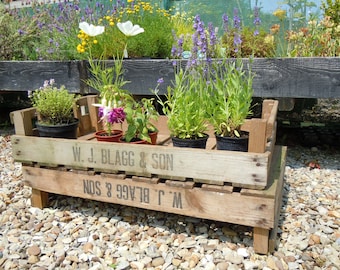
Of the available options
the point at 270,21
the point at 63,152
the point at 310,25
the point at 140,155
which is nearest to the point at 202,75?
the point at 140,155

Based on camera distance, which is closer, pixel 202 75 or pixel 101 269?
pixel 101 269

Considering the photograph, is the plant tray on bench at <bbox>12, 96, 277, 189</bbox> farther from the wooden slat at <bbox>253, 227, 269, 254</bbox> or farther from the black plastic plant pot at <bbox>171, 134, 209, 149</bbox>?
the wooden slat at <bbox>253, 227, 269, 254</bbox>

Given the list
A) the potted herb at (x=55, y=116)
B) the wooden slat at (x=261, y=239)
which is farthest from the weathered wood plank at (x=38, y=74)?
the wooden slat at (x=261, y=239)

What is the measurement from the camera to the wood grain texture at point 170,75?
281 centimetres

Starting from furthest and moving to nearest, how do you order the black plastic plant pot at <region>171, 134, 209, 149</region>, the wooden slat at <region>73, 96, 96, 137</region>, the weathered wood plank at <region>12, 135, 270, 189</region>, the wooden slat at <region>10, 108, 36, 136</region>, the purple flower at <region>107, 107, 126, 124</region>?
the wooden slat at <region>73, 96, 96, 137</region> → the wooden slat at <region>10, 108, 36, 136</region> → the purple flower at <region>107, 107, 126, 124</region> → the black plastic plant pot at <region>171, 134, 209, 149</region> → the weathered wood plank at <region>12, 135, 270, 189</region>

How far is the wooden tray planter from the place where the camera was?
1.81 metres

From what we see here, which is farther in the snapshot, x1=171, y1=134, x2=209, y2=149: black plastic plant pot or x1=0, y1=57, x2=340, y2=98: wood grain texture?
x1=0, y1=57, x2=340, y2=98: wood grain texture

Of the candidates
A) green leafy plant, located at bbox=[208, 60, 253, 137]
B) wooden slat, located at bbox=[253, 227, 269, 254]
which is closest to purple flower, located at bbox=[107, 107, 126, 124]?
green leafy plant, located at bbox=[208, 60, 253, 137]

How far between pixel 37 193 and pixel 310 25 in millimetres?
2978

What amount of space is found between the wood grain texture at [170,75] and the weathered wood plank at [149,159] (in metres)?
1.22

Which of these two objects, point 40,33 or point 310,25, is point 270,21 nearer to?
point 310,25

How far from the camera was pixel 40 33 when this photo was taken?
4574mm

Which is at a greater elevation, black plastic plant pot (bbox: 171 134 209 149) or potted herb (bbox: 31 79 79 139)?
potted herb (bbox: 31 79 79 139)

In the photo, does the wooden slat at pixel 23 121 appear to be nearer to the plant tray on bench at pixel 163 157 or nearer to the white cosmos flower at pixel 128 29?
the plant tray on bench at pixel 163 157
